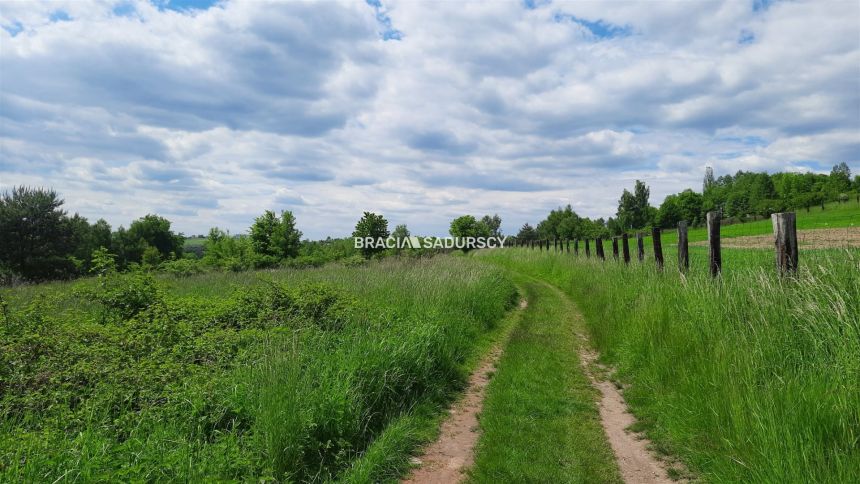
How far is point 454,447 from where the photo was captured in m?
4.93

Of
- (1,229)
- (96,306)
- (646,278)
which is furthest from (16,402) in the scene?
(1,229)

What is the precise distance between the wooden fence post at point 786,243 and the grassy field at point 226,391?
4786 millimetres

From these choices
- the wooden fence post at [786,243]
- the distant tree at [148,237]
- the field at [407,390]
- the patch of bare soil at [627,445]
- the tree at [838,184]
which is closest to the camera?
the field at [407,390]

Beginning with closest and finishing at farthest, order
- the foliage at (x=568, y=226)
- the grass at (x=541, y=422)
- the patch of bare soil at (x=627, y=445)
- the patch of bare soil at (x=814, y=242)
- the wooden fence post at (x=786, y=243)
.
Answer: the patch of bare soil at (x=627, y=445) → the grass at (x=541, y=422) → the wooden fence post at (x=786, y=243) → the patch of bare soil at (x=814, y=242) → the foliage at (x=568, y=226)

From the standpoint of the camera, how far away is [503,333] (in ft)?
33.9

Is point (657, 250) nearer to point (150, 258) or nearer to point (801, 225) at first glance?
point (150, 258)

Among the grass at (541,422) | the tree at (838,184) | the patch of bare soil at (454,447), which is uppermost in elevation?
the tree at (838,184)

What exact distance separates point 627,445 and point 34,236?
169ft

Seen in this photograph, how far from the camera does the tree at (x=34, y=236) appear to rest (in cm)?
3816

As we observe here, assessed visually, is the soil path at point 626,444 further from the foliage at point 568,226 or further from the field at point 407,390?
the foliage at point 568,226

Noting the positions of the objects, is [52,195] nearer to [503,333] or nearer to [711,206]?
[503,333]

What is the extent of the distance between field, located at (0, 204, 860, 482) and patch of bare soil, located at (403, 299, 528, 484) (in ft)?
0.44

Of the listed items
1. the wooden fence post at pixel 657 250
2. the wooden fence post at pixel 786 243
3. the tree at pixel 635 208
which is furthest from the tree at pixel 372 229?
the tree at pixel 635 208

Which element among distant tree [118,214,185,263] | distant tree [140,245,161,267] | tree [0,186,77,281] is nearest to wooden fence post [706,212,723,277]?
distant tree [140,245,161,267]
